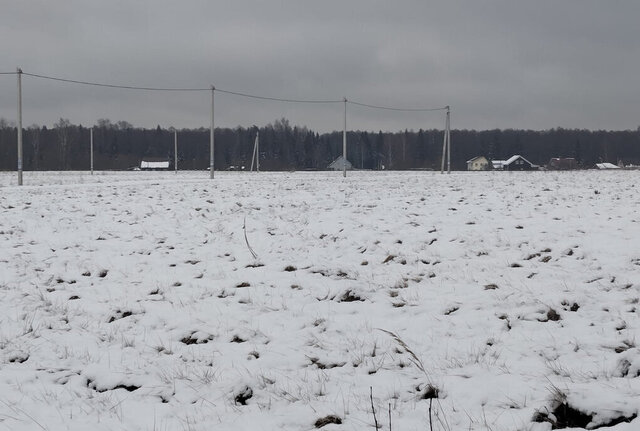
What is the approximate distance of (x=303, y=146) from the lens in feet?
512

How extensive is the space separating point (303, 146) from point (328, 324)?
498 feet

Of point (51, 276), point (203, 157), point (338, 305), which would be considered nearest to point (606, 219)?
point (338, 305)

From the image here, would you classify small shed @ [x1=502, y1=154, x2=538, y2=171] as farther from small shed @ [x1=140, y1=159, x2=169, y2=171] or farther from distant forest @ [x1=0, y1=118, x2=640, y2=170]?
small shed @ [x1=140, y1=159, x2=169, y2=171]

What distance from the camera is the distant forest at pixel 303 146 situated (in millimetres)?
141875

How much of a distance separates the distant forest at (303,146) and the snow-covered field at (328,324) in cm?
12754

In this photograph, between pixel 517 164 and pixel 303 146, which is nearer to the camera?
pixel 517 164

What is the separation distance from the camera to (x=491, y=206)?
45.2 ft

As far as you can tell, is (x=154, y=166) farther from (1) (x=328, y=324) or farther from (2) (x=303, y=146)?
(1) (x=328, y=324)

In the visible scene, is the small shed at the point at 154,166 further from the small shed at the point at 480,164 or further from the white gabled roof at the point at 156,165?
the small shed at the point at 480,164

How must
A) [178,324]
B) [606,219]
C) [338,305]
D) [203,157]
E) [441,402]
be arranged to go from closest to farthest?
[441,402] < [178,324] < [338,305] < [606,219] < [203,157]

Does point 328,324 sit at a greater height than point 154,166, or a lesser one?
lesser

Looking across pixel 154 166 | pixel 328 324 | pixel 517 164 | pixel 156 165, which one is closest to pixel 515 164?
pixel 517 164

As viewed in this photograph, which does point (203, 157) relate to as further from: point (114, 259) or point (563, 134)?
point (114, 259)

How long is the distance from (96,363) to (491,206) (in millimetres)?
11085
